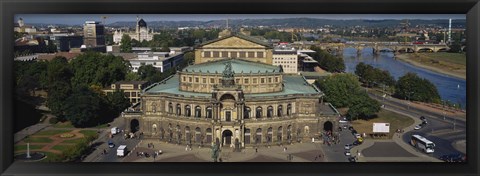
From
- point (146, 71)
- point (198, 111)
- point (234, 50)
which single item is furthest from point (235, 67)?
point (146, 71)

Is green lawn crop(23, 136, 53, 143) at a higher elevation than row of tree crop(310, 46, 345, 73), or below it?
below

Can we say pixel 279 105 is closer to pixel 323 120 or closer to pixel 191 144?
pixel 323 120

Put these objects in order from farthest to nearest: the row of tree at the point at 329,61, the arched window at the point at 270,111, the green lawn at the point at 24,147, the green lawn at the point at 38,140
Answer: the row of tree at the point at 329,61 → the arched window at the point at 270,111 → the green lawn at the point at 38,140 → the green lawn at the point at 24,147

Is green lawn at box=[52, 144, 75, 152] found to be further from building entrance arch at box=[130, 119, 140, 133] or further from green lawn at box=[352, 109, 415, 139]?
green lawn at box=[352, 109, 415, 139]

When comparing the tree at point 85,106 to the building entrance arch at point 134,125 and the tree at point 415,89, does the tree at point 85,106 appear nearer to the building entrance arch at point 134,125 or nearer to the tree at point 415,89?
the building entrance arch at point 134,125

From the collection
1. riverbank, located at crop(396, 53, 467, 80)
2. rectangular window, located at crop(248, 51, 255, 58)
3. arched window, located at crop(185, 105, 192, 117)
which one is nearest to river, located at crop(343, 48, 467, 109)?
riverbank, located at crop(396, 53, 467, 80)

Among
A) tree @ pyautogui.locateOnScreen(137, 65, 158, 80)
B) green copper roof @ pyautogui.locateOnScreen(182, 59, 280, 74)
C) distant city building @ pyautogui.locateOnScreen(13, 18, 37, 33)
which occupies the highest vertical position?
distant city building @ pyautogui.locateOnScreen(13, 18, 37, 33)
